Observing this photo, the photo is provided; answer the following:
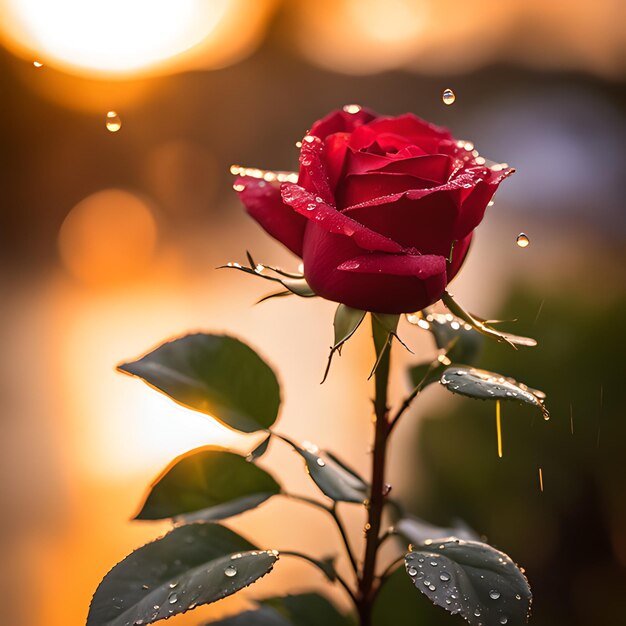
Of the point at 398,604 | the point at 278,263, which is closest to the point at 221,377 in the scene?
the point at 398,604

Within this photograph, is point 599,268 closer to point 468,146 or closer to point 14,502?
point 468,146

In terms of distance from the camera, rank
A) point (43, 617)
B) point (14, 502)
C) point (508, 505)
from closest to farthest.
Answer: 1. point (508, 505)
2. point (43, 617)
3. point (14, 502)

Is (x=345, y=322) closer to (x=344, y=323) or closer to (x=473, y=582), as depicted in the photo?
(x=344, y=323)

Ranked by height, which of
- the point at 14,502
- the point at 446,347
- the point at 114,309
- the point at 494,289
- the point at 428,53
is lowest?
the point at 14,502

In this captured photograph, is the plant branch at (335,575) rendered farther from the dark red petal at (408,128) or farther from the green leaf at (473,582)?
the dark red petal at (408,128)

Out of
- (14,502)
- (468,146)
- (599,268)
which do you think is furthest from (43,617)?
(468,146)

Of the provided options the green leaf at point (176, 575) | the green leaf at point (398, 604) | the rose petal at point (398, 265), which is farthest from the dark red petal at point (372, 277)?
the green leaf at point (398, 604)

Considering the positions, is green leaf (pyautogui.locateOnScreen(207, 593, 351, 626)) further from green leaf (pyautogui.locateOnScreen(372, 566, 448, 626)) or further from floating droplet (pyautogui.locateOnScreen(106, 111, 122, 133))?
floating droplet (pyautogui.locateOnScreen(106, 111, 122, 133))
